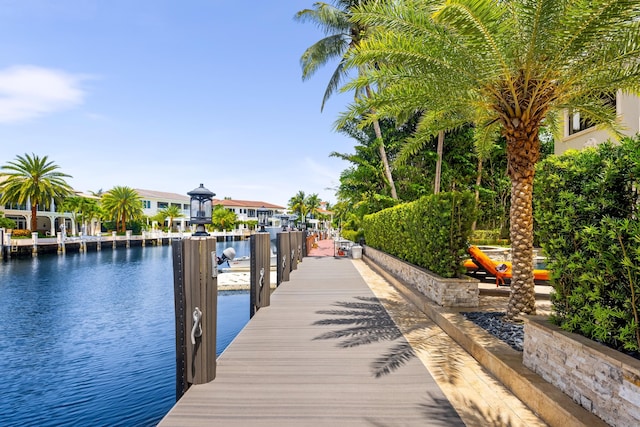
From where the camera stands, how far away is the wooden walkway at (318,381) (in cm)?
334

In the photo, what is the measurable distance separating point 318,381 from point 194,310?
1715 millimetres

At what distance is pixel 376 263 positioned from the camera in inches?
632

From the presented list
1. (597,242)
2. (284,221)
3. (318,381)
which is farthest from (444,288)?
(284,221)

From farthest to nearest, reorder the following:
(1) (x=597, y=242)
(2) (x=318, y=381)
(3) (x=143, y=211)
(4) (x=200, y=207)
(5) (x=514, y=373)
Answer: (3) (x=143, y=211) → (4) (x=200, y=207) → (2) (x=318, y=381) → (5) (x=514, y=373) → (1) (x=597, y=242)

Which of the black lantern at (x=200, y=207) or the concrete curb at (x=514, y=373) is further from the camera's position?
the black lantern at (x=200, y=207)

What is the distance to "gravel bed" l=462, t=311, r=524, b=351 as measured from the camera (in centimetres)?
504

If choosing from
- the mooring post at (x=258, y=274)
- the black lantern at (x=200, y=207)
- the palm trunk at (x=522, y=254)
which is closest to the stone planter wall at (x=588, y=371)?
the palm trunk at (x=522, y=254)

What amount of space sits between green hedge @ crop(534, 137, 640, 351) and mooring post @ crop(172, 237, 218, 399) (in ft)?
12.9

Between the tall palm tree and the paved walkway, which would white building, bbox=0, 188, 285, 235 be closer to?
the tall palm tree

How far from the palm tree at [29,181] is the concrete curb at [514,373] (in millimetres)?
50335

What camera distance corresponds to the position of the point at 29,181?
4097cm

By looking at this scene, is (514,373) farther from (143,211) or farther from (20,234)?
(143,211)

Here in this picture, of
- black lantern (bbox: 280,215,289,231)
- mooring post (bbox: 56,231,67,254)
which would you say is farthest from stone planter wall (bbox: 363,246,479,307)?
mooring post (bbox: 56,231,67,254)

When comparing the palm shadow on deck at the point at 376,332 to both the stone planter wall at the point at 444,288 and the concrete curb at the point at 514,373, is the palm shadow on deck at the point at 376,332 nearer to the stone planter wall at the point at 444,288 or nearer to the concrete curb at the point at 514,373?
the concrete curb at the point at 514,373
